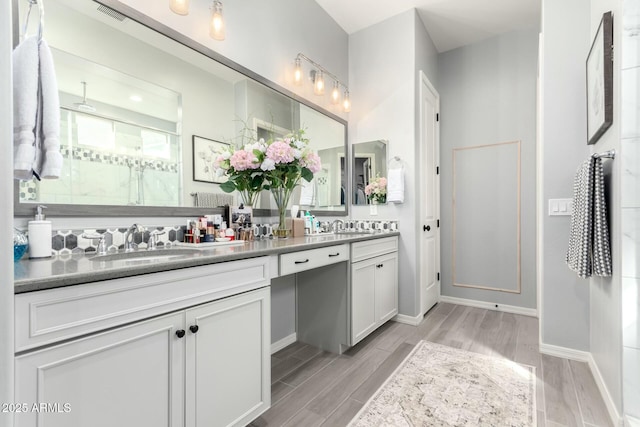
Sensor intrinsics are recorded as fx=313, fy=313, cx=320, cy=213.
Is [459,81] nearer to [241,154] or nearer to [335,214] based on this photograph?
[335,214]

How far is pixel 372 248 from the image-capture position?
8.35 feet

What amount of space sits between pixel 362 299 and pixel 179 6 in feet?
7.06

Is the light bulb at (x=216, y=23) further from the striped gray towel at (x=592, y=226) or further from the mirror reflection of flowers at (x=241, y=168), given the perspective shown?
the striped gray towel at (x=592, y=226)

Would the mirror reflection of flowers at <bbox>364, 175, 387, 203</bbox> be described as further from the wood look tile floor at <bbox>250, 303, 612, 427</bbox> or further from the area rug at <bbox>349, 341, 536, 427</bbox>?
the area rug at <bbox>349, 341, 536, 427</bbox>

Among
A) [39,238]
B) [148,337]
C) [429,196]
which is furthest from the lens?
[429,196]

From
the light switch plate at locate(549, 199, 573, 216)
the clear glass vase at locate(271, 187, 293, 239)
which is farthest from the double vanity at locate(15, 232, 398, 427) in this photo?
the light switch plate at locate(549, 199, 573, 216)

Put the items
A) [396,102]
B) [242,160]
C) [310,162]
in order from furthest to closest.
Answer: [396,102] → [310,162] → [242,160]

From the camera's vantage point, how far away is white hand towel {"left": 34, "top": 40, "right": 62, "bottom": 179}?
3.41 ft

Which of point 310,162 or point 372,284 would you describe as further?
point 372,284

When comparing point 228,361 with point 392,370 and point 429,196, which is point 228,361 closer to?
point 392,370

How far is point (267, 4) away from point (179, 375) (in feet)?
8.03

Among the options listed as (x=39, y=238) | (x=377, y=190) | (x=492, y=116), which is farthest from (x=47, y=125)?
(x=492, y=116)

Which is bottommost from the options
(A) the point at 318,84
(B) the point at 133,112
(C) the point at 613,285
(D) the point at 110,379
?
(D) the point at 110,379

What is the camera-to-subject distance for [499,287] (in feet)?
11.2
